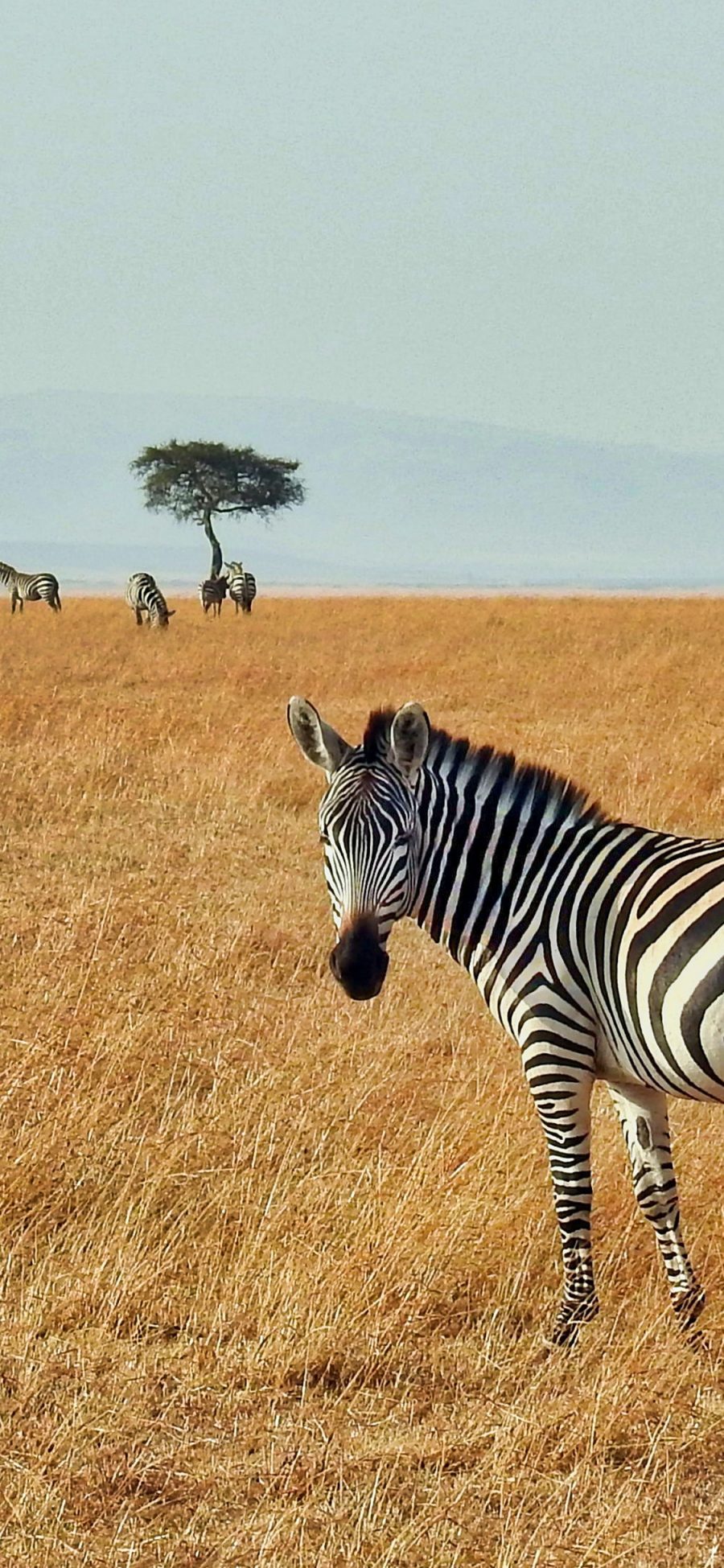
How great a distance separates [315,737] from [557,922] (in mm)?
991

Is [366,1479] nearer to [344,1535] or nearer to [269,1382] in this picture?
[344,1535]

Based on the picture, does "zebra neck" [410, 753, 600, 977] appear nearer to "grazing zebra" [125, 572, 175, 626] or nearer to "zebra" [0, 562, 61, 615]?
"grazing zebra" [125, 572, 175, 626]

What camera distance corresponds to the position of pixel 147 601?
113 ft

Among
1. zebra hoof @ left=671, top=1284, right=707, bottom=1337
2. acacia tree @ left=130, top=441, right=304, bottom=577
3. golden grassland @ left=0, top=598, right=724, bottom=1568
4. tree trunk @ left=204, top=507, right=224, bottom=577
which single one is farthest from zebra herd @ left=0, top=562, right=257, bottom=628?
zebra hoof @ left=671, top=1284, right=707, bottom=1337

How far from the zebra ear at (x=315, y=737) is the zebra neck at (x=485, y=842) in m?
0.29

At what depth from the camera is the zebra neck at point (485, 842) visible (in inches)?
206

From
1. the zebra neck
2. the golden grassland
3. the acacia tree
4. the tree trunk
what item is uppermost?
the acacia tree

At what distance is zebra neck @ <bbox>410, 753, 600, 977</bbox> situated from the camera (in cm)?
523

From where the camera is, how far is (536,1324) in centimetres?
523

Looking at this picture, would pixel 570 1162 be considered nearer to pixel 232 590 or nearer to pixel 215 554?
pixel 232 590

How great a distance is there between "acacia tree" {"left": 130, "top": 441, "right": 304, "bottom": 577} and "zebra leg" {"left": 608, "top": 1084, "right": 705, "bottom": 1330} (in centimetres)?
5669

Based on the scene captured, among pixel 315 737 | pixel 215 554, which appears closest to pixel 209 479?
pixel 215 554

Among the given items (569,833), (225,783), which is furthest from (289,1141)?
(225,783)

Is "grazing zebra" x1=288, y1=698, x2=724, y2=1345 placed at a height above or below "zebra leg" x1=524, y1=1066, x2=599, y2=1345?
above
